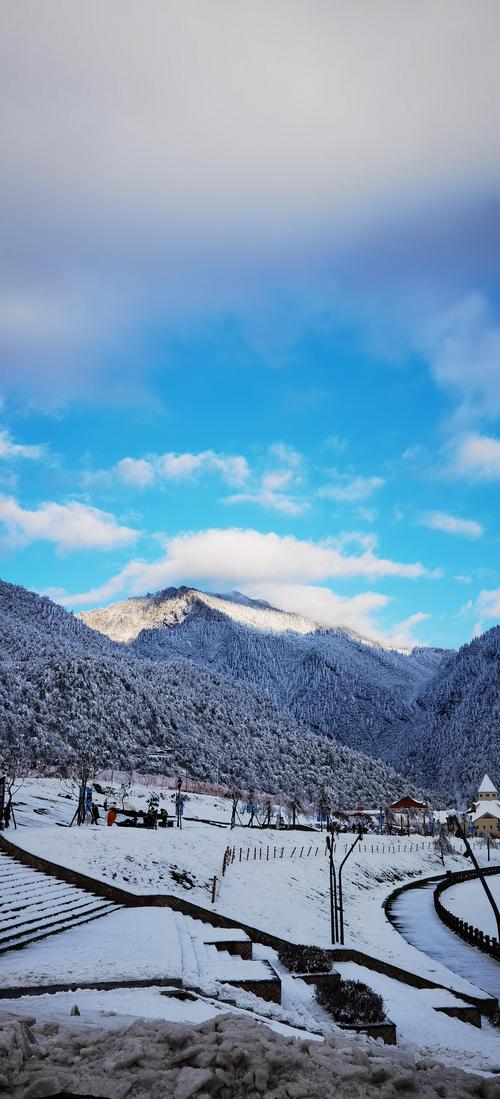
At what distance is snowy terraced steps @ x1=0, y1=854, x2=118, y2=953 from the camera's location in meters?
13.4

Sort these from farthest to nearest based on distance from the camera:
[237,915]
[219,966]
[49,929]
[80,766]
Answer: [80,766] → [237,915] → [49,929] → [219,966]

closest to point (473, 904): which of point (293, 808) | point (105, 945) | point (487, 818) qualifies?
point (293, 808)

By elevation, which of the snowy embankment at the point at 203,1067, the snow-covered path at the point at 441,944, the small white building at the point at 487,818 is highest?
the snowy embankment at the point at 203,1067

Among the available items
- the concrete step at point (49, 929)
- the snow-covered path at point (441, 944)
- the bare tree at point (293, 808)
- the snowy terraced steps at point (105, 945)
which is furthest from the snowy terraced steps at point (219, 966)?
the bare tree at point (293, 808)

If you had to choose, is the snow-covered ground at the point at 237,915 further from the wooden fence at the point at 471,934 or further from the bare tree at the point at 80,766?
the wooden fence at the point at 471,934

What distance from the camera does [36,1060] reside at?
4.77m

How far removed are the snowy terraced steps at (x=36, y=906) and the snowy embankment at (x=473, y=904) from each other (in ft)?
66.5

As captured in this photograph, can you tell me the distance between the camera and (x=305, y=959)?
Answer: 50.0 feet

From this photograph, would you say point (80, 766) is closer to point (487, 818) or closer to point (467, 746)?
point (487, 818)

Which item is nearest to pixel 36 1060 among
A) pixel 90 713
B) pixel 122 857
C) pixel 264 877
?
pixel 122 857

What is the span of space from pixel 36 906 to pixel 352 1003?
777 cm

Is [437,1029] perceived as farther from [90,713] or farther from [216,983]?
[90,713]

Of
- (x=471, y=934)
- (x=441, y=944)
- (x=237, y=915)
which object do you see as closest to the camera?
(x=237, y=915)

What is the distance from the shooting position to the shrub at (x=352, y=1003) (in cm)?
1167
